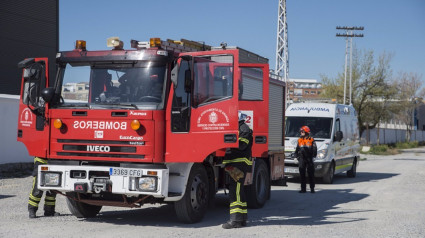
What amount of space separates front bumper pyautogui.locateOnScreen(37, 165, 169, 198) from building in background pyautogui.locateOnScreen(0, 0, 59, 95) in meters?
15.4

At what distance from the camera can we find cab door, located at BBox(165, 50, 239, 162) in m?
8.48

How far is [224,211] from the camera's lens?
36.4 ft

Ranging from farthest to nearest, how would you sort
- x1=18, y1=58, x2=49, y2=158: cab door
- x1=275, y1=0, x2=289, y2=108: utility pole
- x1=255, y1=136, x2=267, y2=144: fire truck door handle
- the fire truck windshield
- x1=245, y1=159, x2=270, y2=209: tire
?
1. x1=275, y1=0, x2=289, y2=108: utility pole
2. x1=245, y1=159, x2=270, y2=209: tire
3. x1=255, y1=136, x2=267, y2=144: fire truck door handle
4. x1=18, y1=58, x2=49, y2=158: cab door
5. the fire truck windshield

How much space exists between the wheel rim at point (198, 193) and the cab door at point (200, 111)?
73cm

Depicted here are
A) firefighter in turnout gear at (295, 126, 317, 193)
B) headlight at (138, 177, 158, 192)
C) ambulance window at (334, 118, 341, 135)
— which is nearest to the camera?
headlight at (138, 177, 158, 192)

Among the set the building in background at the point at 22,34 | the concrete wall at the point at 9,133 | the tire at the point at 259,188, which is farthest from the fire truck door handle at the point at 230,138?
the building in background at the point at 22,34

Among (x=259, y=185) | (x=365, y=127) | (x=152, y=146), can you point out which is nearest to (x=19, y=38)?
(x=259, y=185)

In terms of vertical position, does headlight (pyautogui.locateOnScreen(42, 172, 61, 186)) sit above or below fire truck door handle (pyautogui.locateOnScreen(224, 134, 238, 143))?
below

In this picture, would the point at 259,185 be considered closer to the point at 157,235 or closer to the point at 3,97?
the point at 157,235

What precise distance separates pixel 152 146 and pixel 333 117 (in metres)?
10.5

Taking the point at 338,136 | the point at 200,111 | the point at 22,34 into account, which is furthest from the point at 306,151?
the point at 22,34

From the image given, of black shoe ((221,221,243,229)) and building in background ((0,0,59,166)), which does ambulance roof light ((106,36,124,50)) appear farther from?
building in background ((0,0,59,166))

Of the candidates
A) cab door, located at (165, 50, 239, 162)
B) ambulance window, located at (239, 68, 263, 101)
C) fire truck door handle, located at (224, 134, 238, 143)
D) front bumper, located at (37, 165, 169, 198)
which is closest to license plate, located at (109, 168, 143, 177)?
front bumper, located at (37, 165, 169, 198)

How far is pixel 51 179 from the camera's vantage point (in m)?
8.62
